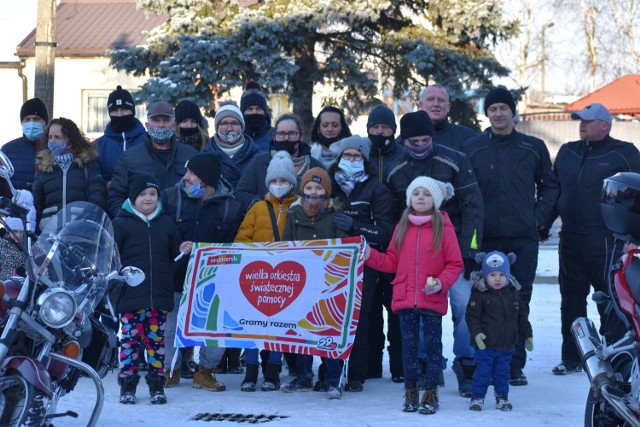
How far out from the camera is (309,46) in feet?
75.7

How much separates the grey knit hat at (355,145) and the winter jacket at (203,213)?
0.88 metres

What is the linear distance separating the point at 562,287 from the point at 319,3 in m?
13.5

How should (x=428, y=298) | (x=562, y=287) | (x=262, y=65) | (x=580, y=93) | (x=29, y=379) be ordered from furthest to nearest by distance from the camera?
(x=580, y=93) → (x=262, y=65) → (x=562, y=287) → (x=428, y=298) → (x=29, y=379)

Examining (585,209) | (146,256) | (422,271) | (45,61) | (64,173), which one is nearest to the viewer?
(422,271)

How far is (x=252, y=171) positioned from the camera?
885 centimetres

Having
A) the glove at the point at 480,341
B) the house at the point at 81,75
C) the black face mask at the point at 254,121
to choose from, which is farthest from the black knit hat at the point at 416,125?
the house at the point at 81,75

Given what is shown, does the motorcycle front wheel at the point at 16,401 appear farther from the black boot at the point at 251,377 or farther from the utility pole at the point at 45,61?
the utility pole at the point at 45,61

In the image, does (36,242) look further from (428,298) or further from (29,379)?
(428,298)

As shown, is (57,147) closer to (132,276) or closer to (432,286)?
(132,276)

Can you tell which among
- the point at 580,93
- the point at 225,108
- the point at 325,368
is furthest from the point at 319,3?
the point at 580,93

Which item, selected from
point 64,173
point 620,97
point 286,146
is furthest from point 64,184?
point 620,97

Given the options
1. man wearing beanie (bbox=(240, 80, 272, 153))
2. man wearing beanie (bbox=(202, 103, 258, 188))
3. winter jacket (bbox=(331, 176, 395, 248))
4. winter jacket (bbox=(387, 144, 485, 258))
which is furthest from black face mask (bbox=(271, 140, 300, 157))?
man wearing beanie (bbox=(240, 80, 272, 153))

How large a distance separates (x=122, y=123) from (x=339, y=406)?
329cm

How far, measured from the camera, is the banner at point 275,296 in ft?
26.4
